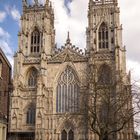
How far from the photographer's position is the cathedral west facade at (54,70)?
206ft

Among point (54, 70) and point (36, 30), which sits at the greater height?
point (36, 30)

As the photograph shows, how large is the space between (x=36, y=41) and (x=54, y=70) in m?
7.97

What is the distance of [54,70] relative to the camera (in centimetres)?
6669

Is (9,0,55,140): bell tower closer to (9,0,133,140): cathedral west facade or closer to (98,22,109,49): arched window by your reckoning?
(9,0,133,140): cathedral west facade

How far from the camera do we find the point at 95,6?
232 ft

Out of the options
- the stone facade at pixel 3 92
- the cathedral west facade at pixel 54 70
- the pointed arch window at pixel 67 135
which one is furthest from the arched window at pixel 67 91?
the stone facade at pixel 3 92

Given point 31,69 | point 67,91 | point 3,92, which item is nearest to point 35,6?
point 31,69

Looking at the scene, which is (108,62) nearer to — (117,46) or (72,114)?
(117,46)

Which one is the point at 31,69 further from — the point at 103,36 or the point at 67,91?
the point at 103,36

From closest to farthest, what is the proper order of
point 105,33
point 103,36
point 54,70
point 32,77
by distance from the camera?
point 54,70 → point 32,77 → point 103,36 → point 105,33

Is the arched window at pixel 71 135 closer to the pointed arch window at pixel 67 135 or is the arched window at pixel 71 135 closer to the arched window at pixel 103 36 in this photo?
the pointed arch window at pixel 67 135

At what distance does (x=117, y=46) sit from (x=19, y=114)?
21.9 metres

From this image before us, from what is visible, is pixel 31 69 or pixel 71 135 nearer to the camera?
pixel 71 135

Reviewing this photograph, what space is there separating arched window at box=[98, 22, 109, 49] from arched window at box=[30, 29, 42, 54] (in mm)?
11951
